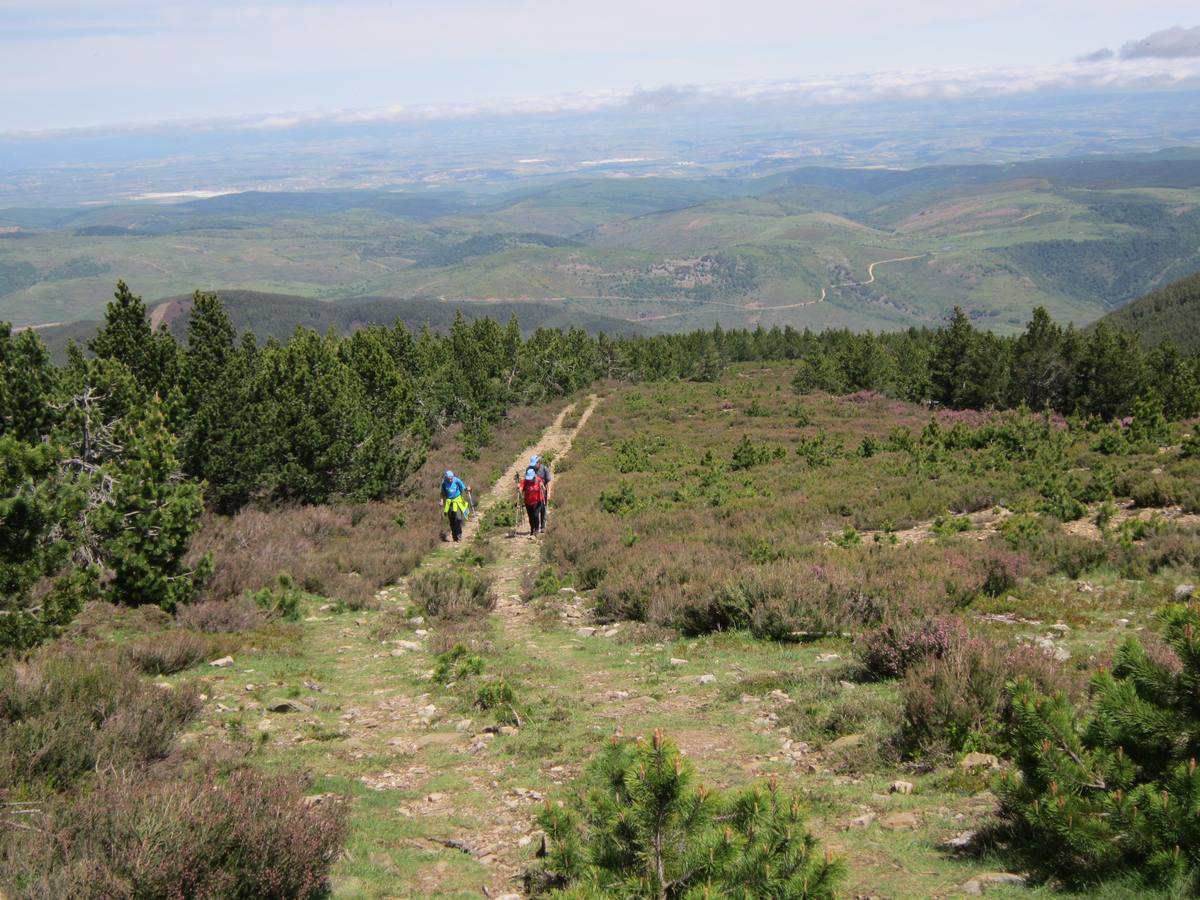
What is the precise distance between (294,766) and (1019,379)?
45.6m

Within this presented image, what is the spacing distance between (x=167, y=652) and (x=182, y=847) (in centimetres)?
620

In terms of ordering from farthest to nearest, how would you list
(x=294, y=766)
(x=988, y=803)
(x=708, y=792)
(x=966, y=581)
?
(x=966, y=581), (x=294, y=766), (x=988, y=803), (x=708, y=792)

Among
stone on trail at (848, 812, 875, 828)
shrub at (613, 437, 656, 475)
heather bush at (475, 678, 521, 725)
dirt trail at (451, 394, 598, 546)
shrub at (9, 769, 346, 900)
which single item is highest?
shrub at (9, 769, 346, 900)

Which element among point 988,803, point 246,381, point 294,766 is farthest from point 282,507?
point 988,803

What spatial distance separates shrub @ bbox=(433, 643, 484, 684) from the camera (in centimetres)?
998

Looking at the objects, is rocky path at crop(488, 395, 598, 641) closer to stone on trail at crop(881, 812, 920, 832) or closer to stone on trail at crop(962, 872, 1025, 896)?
stone on trail at crop(881, 812, 920, 832)

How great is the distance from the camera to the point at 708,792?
4.09m

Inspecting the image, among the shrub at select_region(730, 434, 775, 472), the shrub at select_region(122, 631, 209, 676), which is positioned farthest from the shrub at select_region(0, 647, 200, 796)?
the shrub at select_region(730, 434, 775, 472)

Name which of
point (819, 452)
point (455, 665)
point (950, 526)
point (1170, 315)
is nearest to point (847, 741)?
point (455, 665)

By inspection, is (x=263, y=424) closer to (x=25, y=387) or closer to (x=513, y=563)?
(x=25, y=387)

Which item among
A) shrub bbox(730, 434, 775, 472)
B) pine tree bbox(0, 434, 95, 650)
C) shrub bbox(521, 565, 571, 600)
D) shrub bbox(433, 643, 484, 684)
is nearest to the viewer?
pine tree bbox(0, 434, 95, 650)

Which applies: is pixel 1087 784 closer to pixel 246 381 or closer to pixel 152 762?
pixel 152 762

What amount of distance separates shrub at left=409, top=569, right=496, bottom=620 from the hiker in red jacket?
4733 mm

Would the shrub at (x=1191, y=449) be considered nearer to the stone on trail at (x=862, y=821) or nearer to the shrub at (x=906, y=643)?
the shrub at (x=906, y=643)
